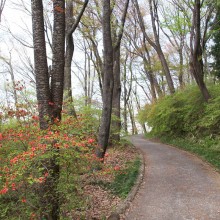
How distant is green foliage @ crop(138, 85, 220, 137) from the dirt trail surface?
106 inches

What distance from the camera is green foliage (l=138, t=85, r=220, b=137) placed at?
12172 millimetres

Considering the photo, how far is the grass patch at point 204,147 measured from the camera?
32.1 ft

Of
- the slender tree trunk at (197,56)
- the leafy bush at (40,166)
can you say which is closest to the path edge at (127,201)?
the leafy bush at (40,166)

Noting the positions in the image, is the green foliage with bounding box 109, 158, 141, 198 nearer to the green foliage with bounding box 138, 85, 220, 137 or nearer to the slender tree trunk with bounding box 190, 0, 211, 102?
the green foliage with bounding box 138, 85, 220, 137

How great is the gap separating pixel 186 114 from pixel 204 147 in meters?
2.94

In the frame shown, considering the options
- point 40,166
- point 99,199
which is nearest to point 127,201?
point 99,199

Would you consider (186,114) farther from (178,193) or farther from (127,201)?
Answer: (127,201)

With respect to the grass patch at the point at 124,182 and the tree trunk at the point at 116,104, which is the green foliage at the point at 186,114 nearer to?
the tree trunk at the point at 116,104

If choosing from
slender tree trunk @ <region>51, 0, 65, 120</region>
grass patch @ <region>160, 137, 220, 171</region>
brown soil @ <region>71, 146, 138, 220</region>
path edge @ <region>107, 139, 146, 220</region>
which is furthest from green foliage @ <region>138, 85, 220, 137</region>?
slender tree trunk @ <region>51, 0, 65, 120</region>

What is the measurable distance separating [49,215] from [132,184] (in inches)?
134

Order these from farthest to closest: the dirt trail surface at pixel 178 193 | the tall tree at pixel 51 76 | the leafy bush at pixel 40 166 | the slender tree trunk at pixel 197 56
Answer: the slender tree trunk at pixel 197 56, the dirt trail surface at pixel 178 193, the tall tree at pixel 51 76, the leafy bush at pixel 40 166

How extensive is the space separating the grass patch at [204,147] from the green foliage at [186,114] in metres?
0.47

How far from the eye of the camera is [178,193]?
266 inches

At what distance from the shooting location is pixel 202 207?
569cm
